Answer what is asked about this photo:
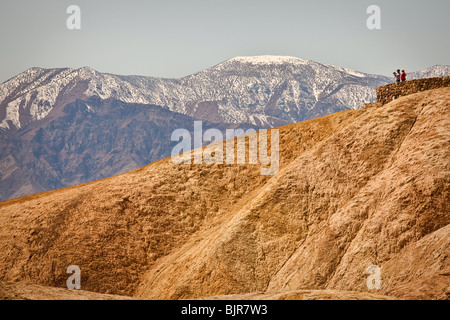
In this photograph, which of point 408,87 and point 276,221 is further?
point 408,87

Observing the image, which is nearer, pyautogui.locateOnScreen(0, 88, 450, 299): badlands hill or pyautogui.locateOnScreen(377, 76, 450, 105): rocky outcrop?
pyautogui.locateOnScreen(0, 88, 450, 299): badlands hill

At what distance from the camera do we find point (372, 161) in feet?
144

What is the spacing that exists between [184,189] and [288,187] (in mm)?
13119

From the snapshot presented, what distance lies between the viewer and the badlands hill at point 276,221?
37312 mm

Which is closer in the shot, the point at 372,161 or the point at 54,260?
the point at 372,161

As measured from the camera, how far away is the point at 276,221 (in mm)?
44344

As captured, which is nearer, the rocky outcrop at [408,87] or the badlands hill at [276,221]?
the badlands hill at [276,221]

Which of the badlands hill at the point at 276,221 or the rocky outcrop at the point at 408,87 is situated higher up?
the rocky outcrop at the point at 408,87

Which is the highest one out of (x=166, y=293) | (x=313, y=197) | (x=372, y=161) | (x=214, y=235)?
(x=372, y=161)

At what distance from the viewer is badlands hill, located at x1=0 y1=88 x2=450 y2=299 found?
37.3m

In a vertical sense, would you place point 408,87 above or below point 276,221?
above

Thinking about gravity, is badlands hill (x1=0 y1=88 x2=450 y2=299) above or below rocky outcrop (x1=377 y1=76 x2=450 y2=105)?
below
